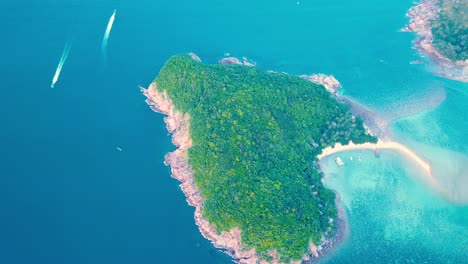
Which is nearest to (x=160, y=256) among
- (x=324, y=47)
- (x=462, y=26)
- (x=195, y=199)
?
(x=195, y=199)

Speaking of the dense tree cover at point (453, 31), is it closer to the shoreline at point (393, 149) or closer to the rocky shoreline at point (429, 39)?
the rocky shoreline at point (429, 39)

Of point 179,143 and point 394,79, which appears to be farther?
point 394,79

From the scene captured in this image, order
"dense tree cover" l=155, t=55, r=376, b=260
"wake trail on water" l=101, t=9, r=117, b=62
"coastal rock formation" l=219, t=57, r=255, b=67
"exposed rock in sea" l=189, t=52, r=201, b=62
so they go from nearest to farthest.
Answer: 1. "dense tree cover" l=155, t=55, r=376, b=260
2. "wake trail on water" l=101, t=9, r=117, b=62
3. "exposed rock in sea" l=189, t=52, r=201, b=62
4. "coastal rock formation" l=219, t=57, r=255, b=67

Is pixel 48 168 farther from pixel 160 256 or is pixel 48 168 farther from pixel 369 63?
pixel 369 63

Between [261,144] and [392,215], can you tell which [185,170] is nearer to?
[261,144]

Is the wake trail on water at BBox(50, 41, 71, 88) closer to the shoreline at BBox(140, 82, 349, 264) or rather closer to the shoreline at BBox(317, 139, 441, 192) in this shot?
the shoreline at BBox(140, 82, 349, 264)

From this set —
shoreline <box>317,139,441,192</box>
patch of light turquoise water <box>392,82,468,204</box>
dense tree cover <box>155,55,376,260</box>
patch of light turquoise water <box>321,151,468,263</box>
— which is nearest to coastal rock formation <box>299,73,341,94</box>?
dense tree cover <box>155,55,376,260</box>

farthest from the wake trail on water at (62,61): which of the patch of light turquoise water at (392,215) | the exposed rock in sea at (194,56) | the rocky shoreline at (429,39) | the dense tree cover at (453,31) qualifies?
the dense tree cover at (453,31)
